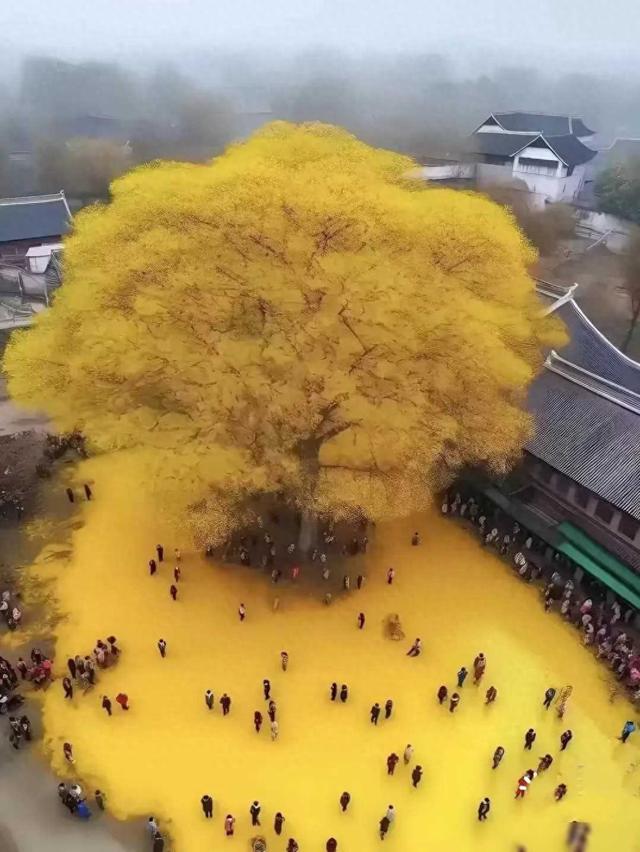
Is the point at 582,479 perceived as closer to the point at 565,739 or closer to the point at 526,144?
the point at 565,739

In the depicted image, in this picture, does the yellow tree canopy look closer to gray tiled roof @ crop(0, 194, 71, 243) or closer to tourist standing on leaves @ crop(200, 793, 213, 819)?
tourist standing on leaves @ crop(200, 793, 213, 819)

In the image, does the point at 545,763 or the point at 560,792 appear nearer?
the point at 560,792

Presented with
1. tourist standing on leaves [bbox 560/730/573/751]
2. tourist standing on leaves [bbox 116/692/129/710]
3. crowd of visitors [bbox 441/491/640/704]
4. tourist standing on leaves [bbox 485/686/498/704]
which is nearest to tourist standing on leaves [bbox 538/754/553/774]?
tourist standing on leaves [bbox 560/730/573/751]

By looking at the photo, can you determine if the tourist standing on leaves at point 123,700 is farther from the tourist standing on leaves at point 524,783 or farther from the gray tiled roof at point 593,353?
the gray tiled roof at point 593,353

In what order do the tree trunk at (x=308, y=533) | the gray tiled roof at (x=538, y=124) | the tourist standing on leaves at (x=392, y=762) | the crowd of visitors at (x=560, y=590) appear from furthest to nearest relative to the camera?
the gray tiled roof at (x=538, y=124), the tree trunk at (x=308, y=533), the crowd of visitors at (x=560, y=590), the tourist standing on leaves at (x=392, y=762)

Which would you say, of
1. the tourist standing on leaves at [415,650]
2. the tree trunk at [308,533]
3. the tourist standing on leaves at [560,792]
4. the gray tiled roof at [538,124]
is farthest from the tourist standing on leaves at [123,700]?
the gray tiled roof at [538,124]

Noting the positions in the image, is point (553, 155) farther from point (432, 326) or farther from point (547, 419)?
point (432, 326)

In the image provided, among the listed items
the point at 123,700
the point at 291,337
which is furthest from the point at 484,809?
the point at 291,337
